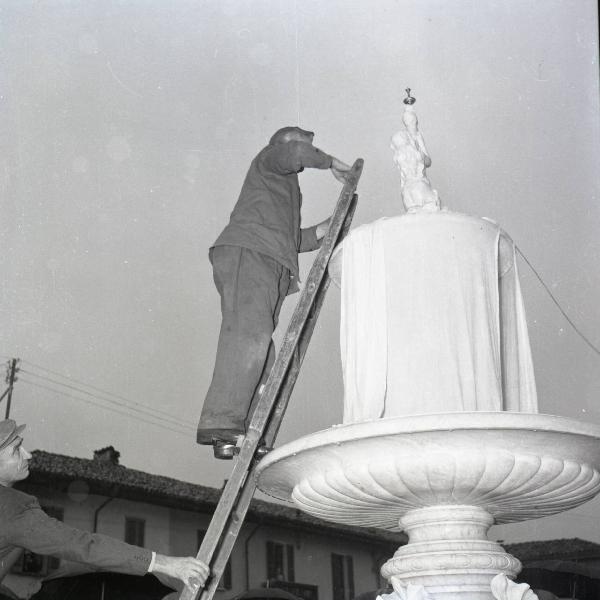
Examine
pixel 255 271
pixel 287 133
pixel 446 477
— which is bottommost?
pixel 446 477

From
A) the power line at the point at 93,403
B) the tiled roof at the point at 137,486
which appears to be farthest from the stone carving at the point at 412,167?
the tiled roof at the point at 137,486

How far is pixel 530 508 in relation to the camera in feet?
12.5

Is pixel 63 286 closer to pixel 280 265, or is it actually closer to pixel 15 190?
pixel 15 190

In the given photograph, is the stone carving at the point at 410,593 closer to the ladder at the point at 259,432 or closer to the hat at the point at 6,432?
the ladder at the point at 259,432

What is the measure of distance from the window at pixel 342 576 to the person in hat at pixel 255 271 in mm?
16936

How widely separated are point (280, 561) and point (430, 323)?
57.3 ft

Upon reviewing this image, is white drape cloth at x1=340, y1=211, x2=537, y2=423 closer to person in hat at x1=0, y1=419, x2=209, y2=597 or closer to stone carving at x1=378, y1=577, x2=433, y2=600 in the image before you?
stone carving at x1=378, y1=577, x2=433, y2=600

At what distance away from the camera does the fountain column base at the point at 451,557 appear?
3465mm

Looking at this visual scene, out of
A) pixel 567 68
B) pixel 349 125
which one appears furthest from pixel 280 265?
pixel 567 68

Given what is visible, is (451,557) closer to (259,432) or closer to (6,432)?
(259,432)

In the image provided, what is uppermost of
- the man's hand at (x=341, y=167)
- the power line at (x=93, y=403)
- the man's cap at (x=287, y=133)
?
the power line at (x=93, y=403)

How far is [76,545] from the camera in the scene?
11.9 ft

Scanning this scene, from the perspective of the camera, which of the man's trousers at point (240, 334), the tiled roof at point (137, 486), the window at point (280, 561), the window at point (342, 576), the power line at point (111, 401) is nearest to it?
the man's trousers at point (240, 334)

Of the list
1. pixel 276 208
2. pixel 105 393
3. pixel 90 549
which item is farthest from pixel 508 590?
pixel 105 393
